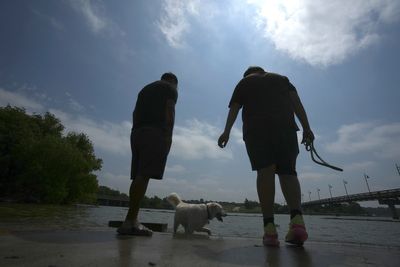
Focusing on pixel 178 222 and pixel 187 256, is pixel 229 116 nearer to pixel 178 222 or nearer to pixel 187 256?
pixel 187 256

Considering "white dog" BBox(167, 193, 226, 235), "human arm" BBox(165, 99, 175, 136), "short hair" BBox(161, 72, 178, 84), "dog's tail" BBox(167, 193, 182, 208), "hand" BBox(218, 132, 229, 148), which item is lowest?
"white dog" BBox(167, 193, 226, 235)

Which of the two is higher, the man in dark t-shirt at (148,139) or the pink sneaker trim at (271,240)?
the man in dark t-shirt at (148,139)

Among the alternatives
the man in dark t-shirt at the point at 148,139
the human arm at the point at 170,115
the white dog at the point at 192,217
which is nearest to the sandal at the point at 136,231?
the man in dark t-shirt at the point at 148,139

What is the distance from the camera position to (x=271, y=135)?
377 centimetres

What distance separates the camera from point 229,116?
437 centimetres

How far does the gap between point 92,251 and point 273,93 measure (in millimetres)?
3062

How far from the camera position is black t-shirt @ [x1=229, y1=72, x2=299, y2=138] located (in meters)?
3.88

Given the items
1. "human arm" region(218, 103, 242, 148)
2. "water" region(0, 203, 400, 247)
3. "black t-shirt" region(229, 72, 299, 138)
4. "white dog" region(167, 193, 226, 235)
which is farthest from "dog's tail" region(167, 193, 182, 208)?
"black t-shirt" region(229, 72, 299, 138)

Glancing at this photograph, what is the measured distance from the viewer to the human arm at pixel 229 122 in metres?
4.31

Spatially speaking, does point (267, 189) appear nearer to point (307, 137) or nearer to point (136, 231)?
point (307, 137)

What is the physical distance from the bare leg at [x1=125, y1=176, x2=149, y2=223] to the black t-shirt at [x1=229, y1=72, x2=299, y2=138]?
64.4 inches

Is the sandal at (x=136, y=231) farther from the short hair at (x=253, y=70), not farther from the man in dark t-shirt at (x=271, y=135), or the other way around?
the short hair at (x=253, y=70)

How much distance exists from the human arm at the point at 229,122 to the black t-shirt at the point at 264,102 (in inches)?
3.1

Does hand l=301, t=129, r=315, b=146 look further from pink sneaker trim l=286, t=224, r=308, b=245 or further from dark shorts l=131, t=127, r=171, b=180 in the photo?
dark shorts l=131, t=127, r=171, b=180
